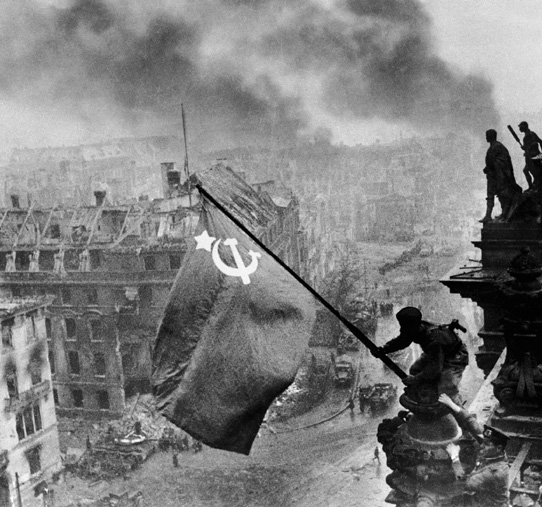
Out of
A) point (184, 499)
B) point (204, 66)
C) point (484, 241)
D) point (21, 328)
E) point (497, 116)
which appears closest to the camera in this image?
point (484, 241)

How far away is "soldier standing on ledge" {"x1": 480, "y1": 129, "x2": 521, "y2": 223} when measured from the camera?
12.4m

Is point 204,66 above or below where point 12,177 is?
above

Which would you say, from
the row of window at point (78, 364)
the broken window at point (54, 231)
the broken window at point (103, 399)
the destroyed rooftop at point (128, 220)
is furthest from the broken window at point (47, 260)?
the broken window at point (103, 399)

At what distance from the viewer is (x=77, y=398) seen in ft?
124

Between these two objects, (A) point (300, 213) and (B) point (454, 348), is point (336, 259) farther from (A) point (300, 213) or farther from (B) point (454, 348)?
(B) point (454, 348)

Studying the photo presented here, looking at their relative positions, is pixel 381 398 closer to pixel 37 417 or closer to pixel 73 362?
pixel 37 417

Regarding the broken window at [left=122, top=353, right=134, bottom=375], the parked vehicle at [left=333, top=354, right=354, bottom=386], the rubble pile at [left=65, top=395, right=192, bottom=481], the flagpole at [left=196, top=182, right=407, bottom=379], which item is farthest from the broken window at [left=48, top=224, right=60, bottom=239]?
the flagpole at [left=196, top=182, right=407, bottom=379]

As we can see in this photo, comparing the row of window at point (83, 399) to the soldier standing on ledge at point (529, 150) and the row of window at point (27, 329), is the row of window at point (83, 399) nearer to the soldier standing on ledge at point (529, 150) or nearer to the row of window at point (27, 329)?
the row of window at point (27, 329)

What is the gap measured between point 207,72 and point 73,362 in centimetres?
1887

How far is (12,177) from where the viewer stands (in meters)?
42.5

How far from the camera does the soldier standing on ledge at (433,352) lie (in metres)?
5.09

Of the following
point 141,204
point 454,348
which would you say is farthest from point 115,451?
point 454,348

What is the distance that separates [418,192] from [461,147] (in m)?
5.31

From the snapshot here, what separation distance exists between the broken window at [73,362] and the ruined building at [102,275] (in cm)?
5
